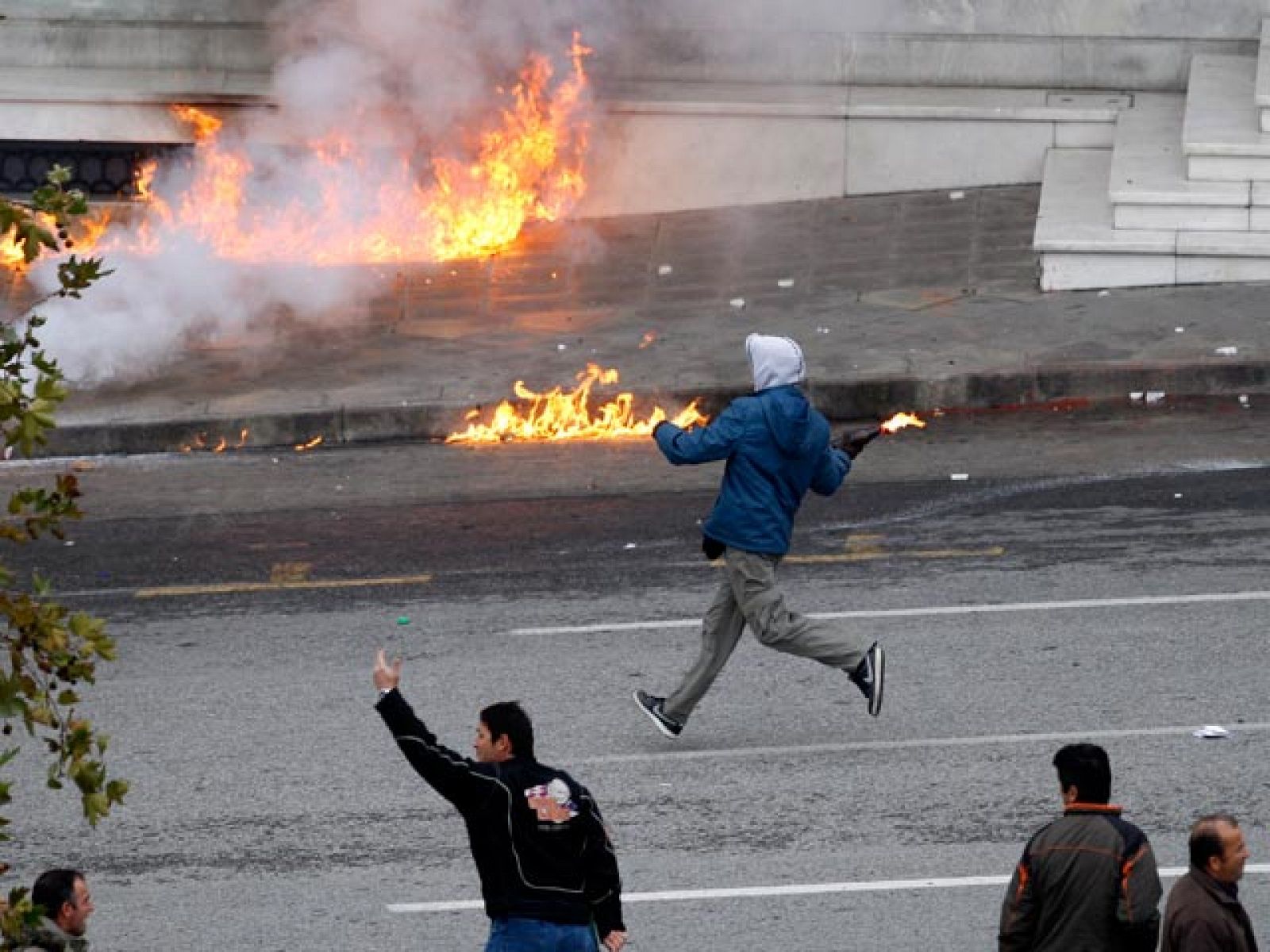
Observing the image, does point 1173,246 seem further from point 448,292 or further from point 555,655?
point 555,655

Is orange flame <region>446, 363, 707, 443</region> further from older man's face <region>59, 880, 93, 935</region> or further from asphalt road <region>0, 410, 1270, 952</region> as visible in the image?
older man's face <region>59, 880, 93, 935</region>

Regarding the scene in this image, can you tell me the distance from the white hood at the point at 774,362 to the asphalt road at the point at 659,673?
1381mm

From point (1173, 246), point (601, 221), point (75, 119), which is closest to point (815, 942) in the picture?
point (1173, 246)

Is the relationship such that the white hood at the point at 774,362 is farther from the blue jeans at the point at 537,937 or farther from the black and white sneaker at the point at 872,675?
the blue jeans at the point at 537,937

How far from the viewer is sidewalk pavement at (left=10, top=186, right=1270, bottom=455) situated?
49.2ft

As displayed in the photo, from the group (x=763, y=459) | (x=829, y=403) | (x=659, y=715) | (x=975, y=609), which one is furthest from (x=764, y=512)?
(x=829, y=403)

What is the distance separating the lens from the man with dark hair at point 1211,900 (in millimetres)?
5766

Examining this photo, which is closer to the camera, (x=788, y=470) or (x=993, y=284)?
(x=788, y=470)

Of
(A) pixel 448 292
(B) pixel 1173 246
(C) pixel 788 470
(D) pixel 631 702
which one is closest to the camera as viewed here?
(C) pixel 788 470

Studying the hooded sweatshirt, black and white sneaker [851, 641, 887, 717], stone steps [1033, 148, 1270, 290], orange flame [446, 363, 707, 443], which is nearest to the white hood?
the hooded sweatshirt

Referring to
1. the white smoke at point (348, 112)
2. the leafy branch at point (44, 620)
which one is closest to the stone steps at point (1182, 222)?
the white smoke at point (348, 112)

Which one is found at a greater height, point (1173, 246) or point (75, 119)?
point (75, 119)

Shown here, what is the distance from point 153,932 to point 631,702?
2.56 m

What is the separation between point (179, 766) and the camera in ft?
31.2
